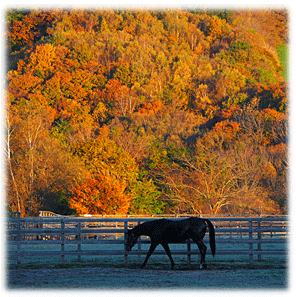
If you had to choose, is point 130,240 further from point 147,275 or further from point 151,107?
point 151,107

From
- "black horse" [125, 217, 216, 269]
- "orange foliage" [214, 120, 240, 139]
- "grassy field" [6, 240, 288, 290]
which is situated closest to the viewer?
"grassy field" [6, 240, 288, 290]

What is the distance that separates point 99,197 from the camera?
32531mm

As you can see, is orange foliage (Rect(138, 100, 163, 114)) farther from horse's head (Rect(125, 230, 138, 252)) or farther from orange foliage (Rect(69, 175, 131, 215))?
horse's head (Rect(125, 230, 138, 252))

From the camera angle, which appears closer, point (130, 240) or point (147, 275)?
point (147, 275)

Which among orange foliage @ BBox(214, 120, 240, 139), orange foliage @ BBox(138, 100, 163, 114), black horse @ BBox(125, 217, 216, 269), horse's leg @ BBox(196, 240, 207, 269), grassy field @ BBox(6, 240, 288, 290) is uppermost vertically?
orange foliage @ BBox(138, 100, 163, 114)

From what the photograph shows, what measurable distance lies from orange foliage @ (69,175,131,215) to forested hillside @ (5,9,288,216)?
69 mm

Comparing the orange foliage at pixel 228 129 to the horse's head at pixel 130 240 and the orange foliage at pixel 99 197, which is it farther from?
the horse's head at pixel 130 240

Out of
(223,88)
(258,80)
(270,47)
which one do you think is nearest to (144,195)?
(223,88)

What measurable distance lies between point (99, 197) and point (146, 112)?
46.0 metres

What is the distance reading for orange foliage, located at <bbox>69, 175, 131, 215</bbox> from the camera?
32.3 metres

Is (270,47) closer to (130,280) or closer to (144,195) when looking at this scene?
(144,195)

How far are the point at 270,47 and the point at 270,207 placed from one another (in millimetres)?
70251

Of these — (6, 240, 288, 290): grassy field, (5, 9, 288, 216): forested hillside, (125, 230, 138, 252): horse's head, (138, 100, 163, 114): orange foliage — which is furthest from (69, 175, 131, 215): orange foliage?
(138, 100, 163, 114): orange foliage

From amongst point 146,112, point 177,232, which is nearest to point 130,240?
point 177,232
